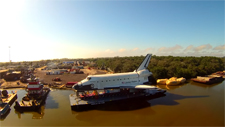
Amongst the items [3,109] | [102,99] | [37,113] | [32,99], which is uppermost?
[102,99]

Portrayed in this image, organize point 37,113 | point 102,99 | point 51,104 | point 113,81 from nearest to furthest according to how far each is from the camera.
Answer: point 37,113 → point 102,99 → point 51,104 → point 113,81

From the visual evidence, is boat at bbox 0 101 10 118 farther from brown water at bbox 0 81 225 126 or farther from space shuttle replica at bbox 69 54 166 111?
space shuttle replica at bbox 69 54 166 111

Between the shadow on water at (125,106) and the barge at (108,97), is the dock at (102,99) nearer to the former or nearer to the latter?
the barge at (108,97)

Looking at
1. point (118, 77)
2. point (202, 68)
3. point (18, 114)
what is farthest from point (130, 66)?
point (18, 114)

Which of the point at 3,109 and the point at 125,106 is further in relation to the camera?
the point at 125,106

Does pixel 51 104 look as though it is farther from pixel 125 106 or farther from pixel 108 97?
pixel 125 106

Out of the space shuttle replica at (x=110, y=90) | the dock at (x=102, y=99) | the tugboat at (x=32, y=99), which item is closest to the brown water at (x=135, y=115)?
the tugboat at (x=32, y=99)

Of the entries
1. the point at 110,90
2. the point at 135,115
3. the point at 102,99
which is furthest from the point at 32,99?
the point at 135,115
